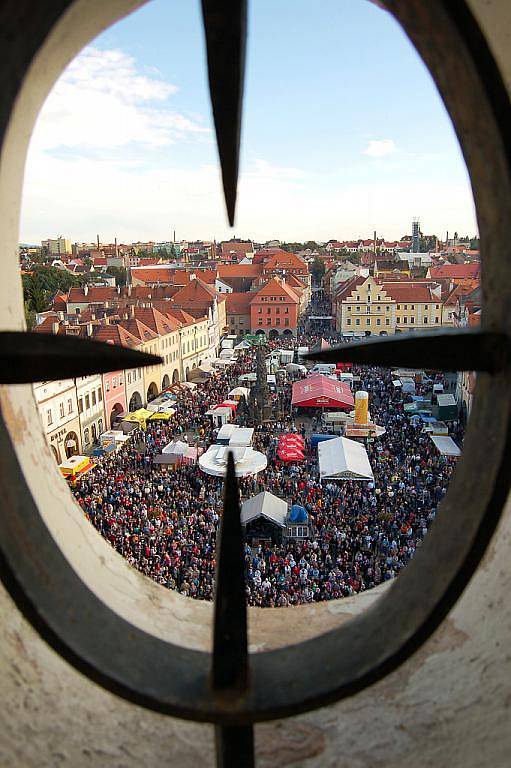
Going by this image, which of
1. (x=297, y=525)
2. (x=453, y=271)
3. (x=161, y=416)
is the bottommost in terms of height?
(x=161, y=416)

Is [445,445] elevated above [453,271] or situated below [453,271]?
below

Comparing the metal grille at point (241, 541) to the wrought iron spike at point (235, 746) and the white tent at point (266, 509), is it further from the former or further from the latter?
the white tent at point (266, 509)

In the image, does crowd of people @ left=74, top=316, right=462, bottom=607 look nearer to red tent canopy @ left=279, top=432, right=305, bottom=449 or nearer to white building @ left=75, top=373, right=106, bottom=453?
red tent canopy @ left=279, top=432, right=305, bottom=449

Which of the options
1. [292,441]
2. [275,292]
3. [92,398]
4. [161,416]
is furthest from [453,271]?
[292,441]

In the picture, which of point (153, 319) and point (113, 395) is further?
point (153, 319)

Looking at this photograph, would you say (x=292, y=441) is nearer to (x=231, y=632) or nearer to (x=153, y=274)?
(x=231, y=632)

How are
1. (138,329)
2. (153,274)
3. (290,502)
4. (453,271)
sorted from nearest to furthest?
1. (290,502)
2. (138,329)
3. (453,271)
4. (153,274)

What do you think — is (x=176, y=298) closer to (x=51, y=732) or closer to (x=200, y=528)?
(x=200, y=528)

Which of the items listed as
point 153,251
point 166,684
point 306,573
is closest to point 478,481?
point 166,684
